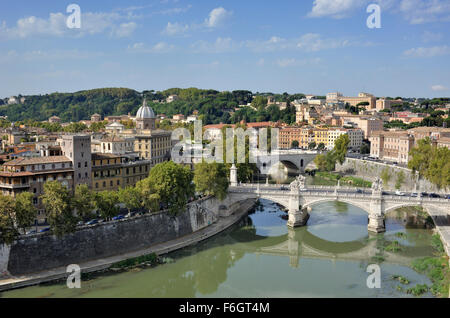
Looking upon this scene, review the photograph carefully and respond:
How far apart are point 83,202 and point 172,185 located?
4.47 meters

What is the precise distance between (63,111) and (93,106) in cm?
651

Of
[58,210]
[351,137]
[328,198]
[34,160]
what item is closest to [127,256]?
[58,210]

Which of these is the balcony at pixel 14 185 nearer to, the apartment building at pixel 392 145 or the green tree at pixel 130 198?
the green tree at pixel 130 198

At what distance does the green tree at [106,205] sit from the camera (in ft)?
64.0

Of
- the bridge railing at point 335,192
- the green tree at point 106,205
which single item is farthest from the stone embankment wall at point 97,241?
the bridge railing at point 335,192

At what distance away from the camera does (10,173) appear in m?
20.0

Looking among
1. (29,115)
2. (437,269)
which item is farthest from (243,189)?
(29,115)

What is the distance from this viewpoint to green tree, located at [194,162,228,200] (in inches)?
980

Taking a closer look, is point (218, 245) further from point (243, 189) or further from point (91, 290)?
point (91, 290)

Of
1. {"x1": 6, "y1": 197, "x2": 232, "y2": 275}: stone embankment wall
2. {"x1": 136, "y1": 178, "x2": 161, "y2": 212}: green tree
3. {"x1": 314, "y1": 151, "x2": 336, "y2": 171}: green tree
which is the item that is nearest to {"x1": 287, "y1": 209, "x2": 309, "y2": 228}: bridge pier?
{"x1": 6, "y1": 197, "x2": 232, "y2": 275}: stone embankment wall

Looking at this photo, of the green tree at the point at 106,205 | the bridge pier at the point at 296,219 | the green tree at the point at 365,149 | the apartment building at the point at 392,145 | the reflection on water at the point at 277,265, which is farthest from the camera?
the green tree at the point at 365,149

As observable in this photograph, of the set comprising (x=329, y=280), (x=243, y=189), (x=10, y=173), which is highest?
(x=10, y=173)

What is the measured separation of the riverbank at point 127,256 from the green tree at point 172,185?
1508 millimetres

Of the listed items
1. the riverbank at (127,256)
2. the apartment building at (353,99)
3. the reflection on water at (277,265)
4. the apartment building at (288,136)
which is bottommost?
the reflection on water at (277,265)
